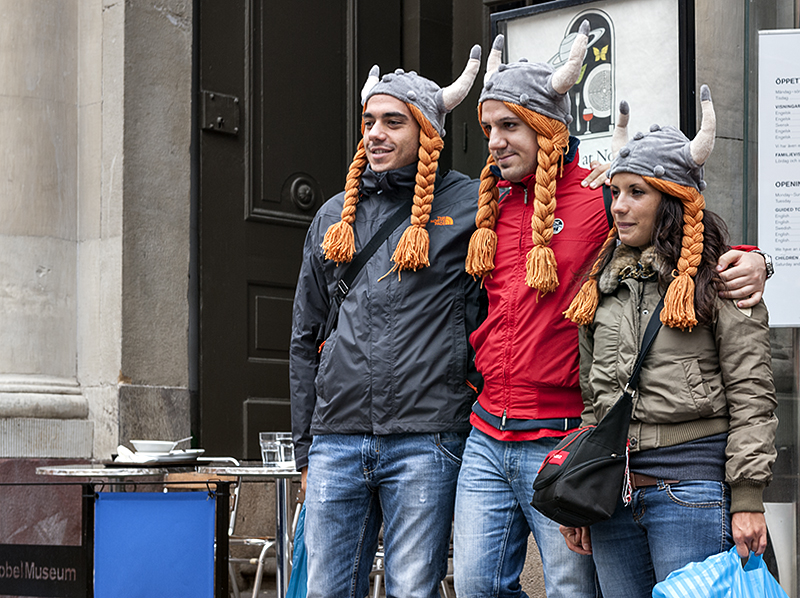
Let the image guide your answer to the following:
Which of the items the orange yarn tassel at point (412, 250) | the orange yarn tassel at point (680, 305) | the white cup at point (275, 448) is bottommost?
the white cup at point (275, 448)

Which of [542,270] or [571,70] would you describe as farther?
[571,70]

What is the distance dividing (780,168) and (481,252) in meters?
1.79

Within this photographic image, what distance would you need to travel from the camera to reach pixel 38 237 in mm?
5891

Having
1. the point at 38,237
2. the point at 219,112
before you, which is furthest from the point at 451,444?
the point at 219,112

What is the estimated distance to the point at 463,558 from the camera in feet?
9.89

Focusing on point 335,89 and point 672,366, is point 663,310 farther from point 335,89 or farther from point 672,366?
point 335,89

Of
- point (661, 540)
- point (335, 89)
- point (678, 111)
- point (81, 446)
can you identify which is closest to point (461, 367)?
point (661, 540)

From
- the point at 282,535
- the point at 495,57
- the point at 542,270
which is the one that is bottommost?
the point at 282,535

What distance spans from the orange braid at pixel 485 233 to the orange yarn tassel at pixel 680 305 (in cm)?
56

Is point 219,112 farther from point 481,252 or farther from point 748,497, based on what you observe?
point 748,497

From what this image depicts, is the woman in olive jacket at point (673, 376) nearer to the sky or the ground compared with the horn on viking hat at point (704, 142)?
nearer to the ground

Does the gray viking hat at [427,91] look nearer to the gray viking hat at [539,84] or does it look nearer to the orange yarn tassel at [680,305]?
the gray viking hat at [539,84]

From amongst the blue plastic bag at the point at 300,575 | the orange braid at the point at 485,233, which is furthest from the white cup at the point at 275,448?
the orange braid at the point at 485,233

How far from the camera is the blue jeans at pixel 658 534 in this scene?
2686mm
